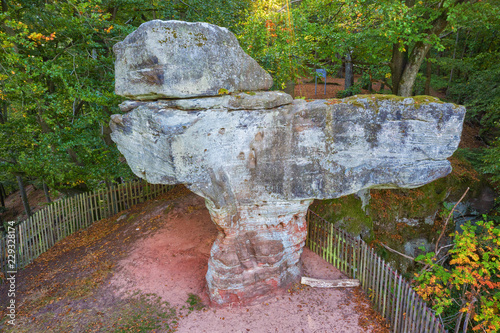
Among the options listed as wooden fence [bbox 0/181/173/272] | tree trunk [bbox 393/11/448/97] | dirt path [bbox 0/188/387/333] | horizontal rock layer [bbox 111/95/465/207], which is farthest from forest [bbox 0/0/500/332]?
horizontal rock layer [bbox 111/95/465/207]

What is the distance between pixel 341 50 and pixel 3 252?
545 inches

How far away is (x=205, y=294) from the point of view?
302 inches

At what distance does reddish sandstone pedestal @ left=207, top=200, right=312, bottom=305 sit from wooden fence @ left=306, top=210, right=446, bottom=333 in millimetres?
1301

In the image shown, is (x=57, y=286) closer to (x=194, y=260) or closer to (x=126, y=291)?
(x=126, y=291)

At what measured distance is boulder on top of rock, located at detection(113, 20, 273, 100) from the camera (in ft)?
18.1

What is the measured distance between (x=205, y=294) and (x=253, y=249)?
1890 mm

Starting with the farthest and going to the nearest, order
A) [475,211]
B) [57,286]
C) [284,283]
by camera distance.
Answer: [475,211] < [57,286] < [284,283]

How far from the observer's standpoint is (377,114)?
19.8ft

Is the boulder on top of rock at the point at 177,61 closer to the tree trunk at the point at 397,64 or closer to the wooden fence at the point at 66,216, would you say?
the wooden fence at the point at 66,216

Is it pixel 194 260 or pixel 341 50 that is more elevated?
pixel 341 50

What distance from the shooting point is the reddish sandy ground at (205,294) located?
6785 millimetres

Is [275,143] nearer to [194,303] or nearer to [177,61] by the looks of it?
[177,61]

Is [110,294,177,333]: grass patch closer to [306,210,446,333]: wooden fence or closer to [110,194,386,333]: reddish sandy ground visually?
[110,194,386,333]: reddish sandy ground

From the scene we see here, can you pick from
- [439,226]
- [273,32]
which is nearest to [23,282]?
[273,32]
